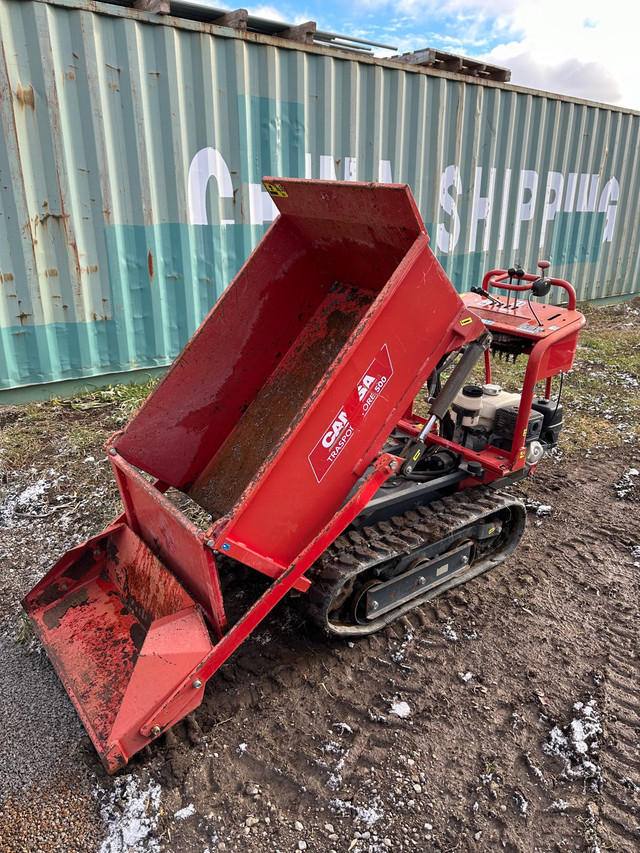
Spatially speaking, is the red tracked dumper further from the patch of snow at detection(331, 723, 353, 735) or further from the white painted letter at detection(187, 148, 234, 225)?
the white painted letter at detection(187, 148, 234, 225)

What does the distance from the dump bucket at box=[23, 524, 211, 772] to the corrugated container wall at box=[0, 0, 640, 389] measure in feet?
10.7

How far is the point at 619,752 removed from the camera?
7.85 feet

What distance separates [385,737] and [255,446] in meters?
1.59

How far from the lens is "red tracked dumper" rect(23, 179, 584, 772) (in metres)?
2.35

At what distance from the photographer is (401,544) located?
2.93 metres

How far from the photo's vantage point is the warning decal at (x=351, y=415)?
95.7 inches

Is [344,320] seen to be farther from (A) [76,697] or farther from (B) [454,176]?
(B) [454,176]

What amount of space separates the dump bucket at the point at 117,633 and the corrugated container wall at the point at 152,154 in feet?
10.7

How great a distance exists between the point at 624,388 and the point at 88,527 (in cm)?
570

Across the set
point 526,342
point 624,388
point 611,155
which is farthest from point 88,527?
point 611,155

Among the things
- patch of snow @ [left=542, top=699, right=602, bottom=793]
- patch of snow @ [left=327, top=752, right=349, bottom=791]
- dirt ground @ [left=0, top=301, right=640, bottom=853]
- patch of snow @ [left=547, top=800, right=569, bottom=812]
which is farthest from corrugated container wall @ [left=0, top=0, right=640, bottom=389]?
patch of snow @ [left=547, top=800, right=569, bottom=812]

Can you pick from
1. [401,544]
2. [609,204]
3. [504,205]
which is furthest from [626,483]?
[609,204]

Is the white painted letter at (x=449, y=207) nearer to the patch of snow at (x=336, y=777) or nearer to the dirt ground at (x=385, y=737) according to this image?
the dirt ground at (x=385, y=737)

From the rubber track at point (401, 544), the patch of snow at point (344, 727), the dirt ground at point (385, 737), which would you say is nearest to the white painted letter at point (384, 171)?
the rubber track at point (401, 544)
